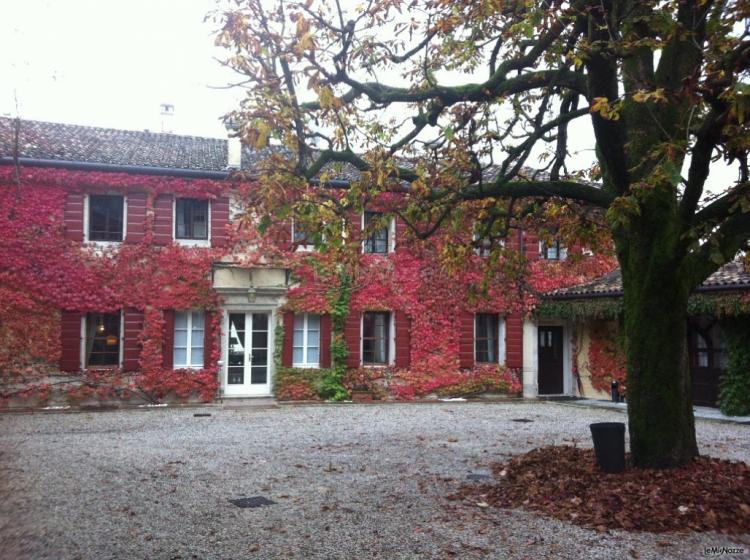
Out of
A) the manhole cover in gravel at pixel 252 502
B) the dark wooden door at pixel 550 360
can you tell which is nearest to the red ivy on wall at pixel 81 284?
the dark wooden door at pixel 550 360

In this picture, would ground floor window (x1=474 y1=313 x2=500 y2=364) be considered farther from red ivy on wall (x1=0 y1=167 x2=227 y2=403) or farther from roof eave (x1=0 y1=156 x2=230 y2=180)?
roof eave (x1=0 y1=156 x2=230 y2=180)

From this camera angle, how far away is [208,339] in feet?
52.5

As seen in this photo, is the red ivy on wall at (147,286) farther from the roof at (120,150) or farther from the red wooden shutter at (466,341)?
the roof at (120,150)

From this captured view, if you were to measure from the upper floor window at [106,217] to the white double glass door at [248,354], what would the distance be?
354cm

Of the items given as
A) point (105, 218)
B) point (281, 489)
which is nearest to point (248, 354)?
point (105, 218)

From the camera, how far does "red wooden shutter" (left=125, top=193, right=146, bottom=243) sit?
51.3 feet

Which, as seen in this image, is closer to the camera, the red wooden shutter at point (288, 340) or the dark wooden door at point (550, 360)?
the red wooden shutter at point (288, 340)

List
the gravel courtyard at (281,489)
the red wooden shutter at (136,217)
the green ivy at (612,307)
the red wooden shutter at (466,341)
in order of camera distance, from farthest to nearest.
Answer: the red wooden shutter at (466,341) → the red wooden shutter at (136,217) → the green ivy at (612,307) → the gravel courtyard at (281,489)

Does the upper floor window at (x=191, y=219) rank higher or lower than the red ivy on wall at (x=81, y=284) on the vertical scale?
higher

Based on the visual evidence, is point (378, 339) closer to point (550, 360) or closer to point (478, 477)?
point (550, 360)

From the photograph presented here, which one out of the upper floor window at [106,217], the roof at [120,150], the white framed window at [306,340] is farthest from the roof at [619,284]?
the upper floor window at [106,217]

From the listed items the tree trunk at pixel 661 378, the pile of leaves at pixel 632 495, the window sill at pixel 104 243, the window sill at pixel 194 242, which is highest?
the window sill at pixel 194 242

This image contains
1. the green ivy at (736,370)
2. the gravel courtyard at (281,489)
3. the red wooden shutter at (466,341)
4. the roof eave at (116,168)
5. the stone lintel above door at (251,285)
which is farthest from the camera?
Answer: the red wooden shutter at (466,341)

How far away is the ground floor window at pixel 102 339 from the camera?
1537cm
